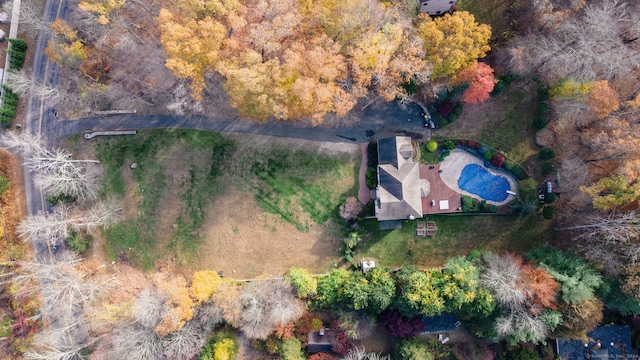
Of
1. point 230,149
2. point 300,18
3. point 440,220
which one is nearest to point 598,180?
point 440,220

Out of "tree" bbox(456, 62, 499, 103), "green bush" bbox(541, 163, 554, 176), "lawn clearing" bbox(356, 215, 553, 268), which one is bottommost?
"lawn clearing" bbox(356, 215, 553, 268)

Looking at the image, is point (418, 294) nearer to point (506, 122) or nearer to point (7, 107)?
point (506, 122)

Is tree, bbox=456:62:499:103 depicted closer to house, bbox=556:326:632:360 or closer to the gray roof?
the gray roof

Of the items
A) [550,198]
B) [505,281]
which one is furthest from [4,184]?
[550,198]

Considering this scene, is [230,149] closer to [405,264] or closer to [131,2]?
[131,2]

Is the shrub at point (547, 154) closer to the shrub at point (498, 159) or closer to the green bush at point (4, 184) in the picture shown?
the shrub at point (498, 159)

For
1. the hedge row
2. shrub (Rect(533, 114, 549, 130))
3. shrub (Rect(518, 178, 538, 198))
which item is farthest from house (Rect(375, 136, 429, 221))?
the hedge row
